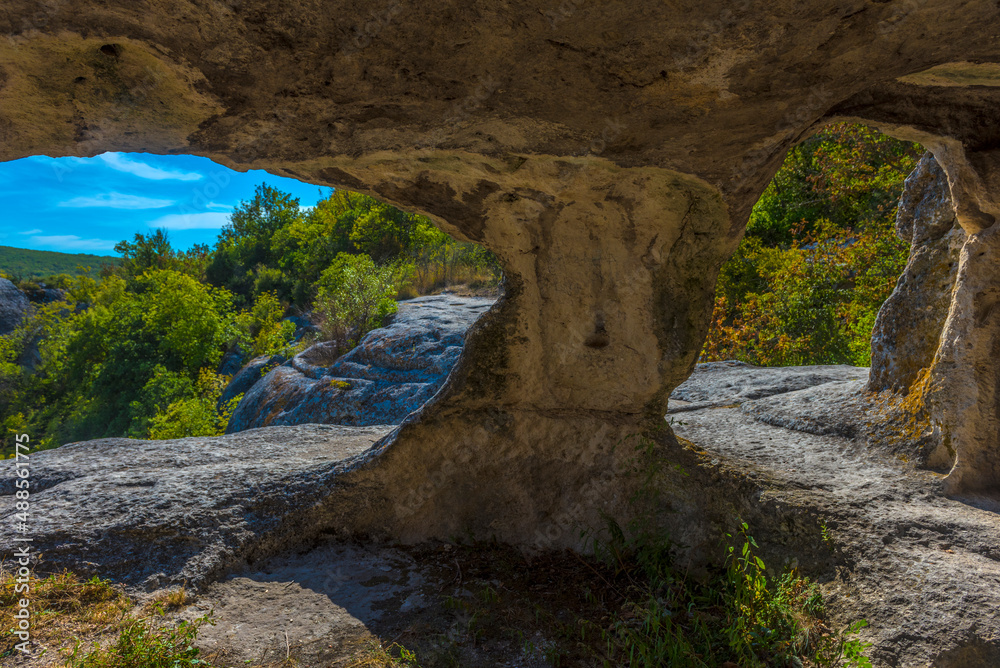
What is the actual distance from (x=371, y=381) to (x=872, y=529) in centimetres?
643

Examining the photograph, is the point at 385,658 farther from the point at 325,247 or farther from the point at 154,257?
the point at 154,257

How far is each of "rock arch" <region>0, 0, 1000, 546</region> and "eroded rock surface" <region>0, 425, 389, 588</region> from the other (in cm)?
37

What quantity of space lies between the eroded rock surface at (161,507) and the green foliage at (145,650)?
40cm

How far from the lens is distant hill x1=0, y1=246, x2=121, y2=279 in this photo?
60.0 m

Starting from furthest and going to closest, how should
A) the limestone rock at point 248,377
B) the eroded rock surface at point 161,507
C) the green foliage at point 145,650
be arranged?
the limestone rock at point 248,377 → the eroded rock surface at point 161,507 → the green foliage at point 145,650

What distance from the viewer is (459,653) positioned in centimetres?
240

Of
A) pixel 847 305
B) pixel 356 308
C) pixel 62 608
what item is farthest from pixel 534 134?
pixel 356 308

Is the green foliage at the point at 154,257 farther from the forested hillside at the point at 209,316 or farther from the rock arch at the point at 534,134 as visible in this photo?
the rock arch at the point at 534,134

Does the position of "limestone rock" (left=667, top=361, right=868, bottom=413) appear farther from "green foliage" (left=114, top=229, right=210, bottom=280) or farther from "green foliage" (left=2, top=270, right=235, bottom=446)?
"green foliage" (left=114, top=229, right=210, bottom=280)

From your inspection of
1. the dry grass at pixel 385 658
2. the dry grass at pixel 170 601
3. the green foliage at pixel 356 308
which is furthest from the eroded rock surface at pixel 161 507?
the green foliage at pixel 356 308

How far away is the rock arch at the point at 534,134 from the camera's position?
1935mm

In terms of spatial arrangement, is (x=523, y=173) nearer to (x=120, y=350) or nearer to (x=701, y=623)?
(x=701, y=623)

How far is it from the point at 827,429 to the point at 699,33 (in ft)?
10.1

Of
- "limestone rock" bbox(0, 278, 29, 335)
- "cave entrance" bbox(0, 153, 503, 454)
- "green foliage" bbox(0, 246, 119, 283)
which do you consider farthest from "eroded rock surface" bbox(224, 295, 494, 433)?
"green foliage" bbox(0, 246, 119, 283)
